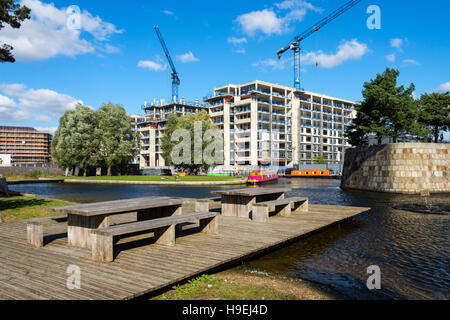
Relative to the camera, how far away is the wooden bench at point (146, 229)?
675 centimetres

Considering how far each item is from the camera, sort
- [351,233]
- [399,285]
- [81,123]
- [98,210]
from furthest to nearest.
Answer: [81,123] → [351,233] → [98,210] → [399,285]

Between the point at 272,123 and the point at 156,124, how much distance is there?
44.4m

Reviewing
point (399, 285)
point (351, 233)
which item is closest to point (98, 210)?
point (399, 285)

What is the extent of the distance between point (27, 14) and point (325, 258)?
16.9 meters

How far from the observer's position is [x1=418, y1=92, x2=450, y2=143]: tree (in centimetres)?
4281

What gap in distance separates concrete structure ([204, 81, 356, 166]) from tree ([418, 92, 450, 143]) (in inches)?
1932

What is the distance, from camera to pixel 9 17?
1477cm

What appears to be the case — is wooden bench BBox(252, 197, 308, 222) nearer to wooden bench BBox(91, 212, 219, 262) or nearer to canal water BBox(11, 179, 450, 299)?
canal water BBox(11, 179, 450, 299)

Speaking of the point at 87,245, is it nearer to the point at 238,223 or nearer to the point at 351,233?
the point at 238,223

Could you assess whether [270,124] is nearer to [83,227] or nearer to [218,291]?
[83,227]

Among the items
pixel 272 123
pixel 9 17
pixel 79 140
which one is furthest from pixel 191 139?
pixel 9 17

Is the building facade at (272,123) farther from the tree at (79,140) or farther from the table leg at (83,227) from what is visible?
the table leg at (83,227)

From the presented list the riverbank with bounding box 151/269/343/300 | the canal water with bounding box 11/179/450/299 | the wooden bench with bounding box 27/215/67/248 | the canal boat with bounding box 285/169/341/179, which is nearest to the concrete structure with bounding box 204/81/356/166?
the canal boat with bounding box 285/169/341/179
